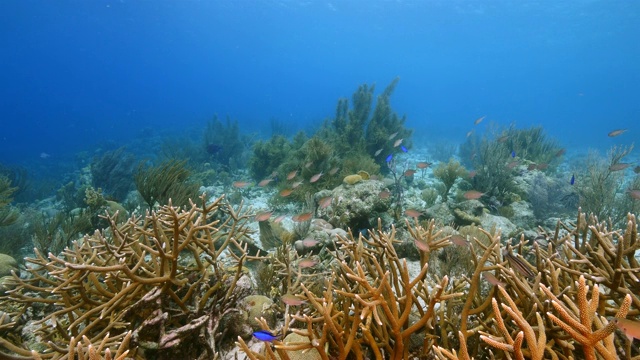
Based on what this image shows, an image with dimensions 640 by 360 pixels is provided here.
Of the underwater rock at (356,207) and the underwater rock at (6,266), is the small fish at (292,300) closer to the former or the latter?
the underwater rock at (356,207)

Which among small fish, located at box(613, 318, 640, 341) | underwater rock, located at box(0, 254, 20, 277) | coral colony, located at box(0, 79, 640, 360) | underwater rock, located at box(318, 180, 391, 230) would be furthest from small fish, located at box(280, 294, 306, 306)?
underwater rock, located at box(0, 254, 20, 277)

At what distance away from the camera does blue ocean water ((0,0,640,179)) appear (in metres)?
43.1

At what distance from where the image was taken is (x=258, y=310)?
329 cm

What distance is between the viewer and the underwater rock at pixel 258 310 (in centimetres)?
326

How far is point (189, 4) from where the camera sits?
50125 millimetres

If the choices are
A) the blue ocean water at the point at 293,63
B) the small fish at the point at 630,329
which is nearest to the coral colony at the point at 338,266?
the small fish at the point at 630,329

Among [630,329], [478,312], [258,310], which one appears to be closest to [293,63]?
[258,310]

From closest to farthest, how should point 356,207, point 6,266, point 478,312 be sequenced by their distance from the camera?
point 478,312 → point 6,266 → point 356,207

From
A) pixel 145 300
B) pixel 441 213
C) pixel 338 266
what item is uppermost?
pixel 441 213

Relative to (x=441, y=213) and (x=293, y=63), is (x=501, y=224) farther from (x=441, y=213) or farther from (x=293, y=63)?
(x=293, y=63)

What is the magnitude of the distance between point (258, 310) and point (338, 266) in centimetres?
112

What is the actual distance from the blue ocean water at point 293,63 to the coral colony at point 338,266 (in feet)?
43.1

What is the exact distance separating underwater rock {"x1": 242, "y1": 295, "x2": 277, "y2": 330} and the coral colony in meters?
0.02

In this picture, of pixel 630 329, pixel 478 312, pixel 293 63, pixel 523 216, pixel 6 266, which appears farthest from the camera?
pixel 293 63
